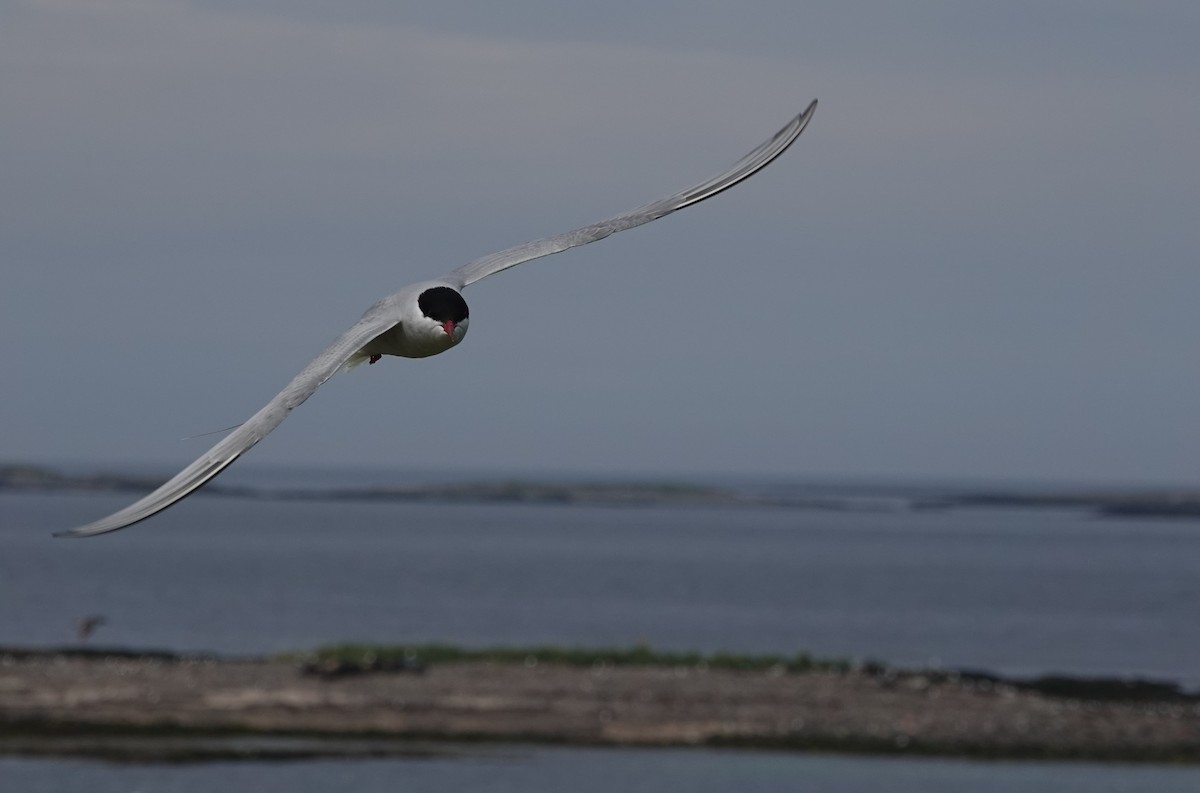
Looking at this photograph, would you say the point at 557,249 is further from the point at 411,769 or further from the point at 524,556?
the point at 524,556

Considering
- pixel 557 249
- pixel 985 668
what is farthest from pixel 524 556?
pixel 557 249

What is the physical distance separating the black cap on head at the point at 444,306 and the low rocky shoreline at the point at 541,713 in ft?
95.9

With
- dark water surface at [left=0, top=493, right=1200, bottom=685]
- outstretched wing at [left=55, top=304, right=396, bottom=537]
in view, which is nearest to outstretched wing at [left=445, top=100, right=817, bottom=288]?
outstretched wing at [left=55, top=304, right=396, bottom=537]

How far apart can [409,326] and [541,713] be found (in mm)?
31250

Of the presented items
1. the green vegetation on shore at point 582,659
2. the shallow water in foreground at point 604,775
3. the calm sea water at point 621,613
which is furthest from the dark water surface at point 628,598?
the shallow water in foreground at point 604,775

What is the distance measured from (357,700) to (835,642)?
4006 centimetres

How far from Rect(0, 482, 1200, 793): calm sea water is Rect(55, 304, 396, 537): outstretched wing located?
27.2 metres

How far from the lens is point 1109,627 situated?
9125cm

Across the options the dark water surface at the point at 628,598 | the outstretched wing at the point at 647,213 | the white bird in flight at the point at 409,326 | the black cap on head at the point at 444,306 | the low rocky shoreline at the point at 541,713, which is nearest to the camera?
the white bird in flight at the point at 409,326

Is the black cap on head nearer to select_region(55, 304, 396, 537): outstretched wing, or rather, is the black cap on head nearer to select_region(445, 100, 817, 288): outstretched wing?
select_region(55, 304, 396, 537): outstretched wing

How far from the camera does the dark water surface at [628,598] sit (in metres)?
74.9

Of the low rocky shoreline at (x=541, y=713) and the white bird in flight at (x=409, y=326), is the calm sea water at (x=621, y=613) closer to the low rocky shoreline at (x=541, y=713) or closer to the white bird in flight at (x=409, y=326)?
the low rocky shoreline at (x=541, y=713)

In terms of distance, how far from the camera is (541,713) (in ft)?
131

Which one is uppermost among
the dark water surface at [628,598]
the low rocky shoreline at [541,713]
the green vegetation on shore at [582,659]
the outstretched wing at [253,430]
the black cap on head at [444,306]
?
the dark water surface at [628,598]
